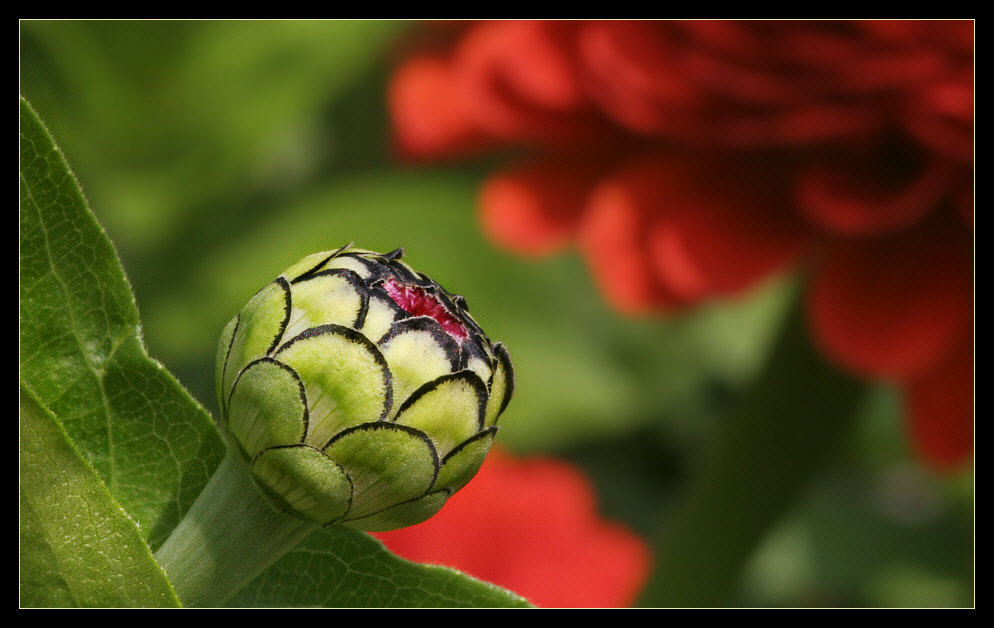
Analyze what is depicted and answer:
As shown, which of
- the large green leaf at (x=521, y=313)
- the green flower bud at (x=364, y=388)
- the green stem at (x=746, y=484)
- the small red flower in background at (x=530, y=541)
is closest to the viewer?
the green flower bud at (x=364, y=388)

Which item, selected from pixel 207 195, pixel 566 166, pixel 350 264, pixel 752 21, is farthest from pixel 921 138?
pixel 207 195

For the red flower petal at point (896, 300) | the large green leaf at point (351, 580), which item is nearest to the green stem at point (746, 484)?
the red flower petal at point (896, 300)

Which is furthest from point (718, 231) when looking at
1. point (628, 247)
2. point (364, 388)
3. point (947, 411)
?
point (364, 388)

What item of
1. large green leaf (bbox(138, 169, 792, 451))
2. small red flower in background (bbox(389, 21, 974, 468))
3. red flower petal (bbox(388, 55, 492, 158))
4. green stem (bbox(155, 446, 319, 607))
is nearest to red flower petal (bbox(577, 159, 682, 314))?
small red flower in background (bbox(389, 21, 974, 468))

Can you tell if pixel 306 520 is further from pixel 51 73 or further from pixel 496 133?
pixel 51 73

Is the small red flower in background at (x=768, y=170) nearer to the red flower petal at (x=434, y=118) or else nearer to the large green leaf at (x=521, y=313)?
the red flower petal at (x=434, y=118)

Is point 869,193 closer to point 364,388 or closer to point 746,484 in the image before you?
point 746,484
